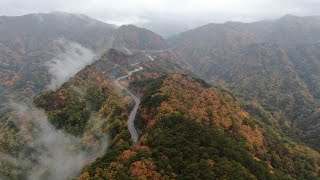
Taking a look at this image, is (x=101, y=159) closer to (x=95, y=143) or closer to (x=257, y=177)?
(x=95, y=143)

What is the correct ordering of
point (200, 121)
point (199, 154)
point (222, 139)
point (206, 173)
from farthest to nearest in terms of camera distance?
point (200, 121), point (222, 139), point (199, 154), point (206, 173)

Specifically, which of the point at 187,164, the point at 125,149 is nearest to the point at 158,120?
the point at 125,149

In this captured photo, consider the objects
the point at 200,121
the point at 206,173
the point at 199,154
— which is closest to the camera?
the point at 206,173

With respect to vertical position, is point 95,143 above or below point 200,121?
below

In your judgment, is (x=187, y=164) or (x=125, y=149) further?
(x=125, y=149)

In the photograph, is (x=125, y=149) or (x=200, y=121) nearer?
(x=125, y=149)

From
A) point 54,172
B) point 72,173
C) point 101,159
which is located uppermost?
point 101,159

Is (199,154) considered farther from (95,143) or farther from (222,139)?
(95,143)

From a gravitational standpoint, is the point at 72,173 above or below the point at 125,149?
below

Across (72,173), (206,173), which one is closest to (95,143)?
(72,173)
